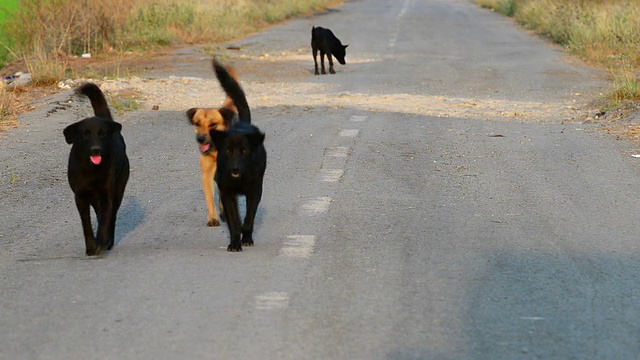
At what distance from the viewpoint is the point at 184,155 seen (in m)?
12.0

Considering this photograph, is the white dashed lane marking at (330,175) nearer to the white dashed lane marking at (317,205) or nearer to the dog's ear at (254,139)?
the white dashed lane marking at (317,205)

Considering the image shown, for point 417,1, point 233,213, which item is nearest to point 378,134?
point 233,213

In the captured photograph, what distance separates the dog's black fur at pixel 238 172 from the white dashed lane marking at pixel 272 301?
1.21 m

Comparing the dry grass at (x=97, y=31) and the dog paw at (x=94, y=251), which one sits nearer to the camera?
the dog paw at (x=94, y=251)

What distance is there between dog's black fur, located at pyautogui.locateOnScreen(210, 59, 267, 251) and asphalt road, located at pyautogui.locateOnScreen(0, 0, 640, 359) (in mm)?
213

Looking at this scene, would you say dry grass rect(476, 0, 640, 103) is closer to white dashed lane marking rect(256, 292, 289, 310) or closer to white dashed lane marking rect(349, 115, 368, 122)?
white dashed lane marking rect(349, 115, 368, 122)

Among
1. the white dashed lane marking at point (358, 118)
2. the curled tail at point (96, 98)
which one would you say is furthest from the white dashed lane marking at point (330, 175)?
the white dashed lane marking at point (358, 118)

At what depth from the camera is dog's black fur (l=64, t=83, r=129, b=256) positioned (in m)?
7.08

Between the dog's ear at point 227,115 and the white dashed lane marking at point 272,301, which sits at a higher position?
the dog's ear at point 227,115

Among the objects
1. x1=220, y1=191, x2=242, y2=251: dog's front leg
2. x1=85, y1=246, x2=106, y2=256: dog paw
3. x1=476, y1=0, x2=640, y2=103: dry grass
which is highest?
x1=220, y1=191, x2=242, y2=251: dog's front leg

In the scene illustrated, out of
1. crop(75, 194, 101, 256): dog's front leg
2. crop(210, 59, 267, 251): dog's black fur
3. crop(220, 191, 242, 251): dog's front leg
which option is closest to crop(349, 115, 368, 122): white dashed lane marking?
crop(210, 59, 267, 251): dog's black fur

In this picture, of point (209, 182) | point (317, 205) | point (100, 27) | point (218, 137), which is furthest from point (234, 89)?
point (100, 27)

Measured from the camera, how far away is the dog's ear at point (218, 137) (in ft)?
23.8

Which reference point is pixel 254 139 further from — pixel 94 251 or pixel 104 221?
pixel 94 251
